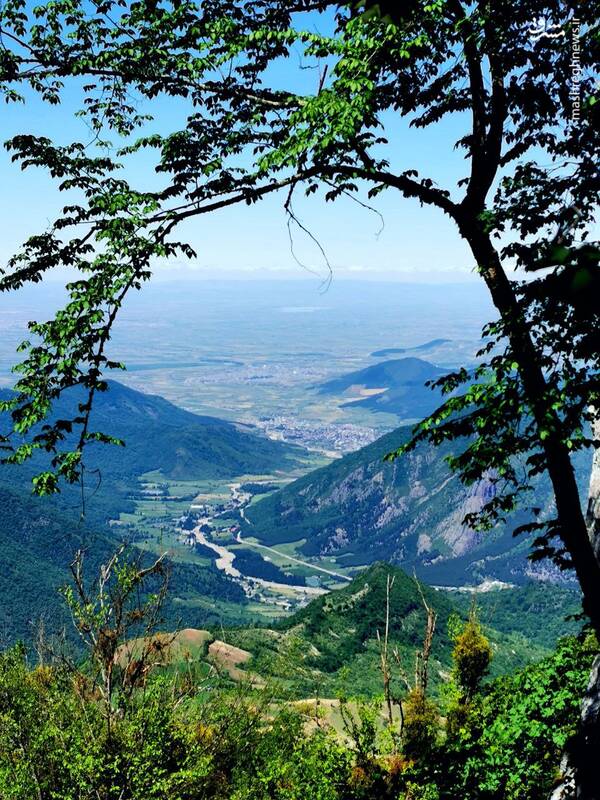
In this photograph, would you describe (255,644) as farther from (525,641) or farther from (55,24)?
(55,24)

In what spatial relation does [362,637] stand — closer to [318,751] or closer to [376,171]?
[318,751]

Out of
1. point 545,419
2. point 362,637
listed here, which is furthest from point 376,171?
point 362,637

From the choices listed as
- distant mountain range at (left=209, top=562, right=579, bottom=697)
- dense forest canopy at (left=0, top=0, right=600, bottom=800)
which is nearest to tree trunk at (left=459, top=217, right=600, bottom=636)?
dense forest canopy at (left=0, top=0, right=600, bottom=800)

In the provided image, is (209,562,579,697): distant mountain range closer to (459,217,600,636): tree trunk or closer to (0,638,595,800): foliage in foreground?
(0,638,595,800): foliage in foreground

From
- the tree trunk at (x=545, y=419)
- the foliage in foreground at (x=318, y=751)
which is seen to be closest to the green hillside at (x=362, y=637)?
the foliage in foreground at (x=318, y=751)

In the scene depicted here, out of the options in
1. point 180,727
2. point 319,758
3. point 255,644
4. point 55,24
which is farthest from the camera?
point 255,644

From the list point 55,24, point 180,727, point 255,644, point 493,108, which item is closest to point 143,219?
point 55,24

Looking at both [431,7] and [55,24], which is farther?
[55,24]
